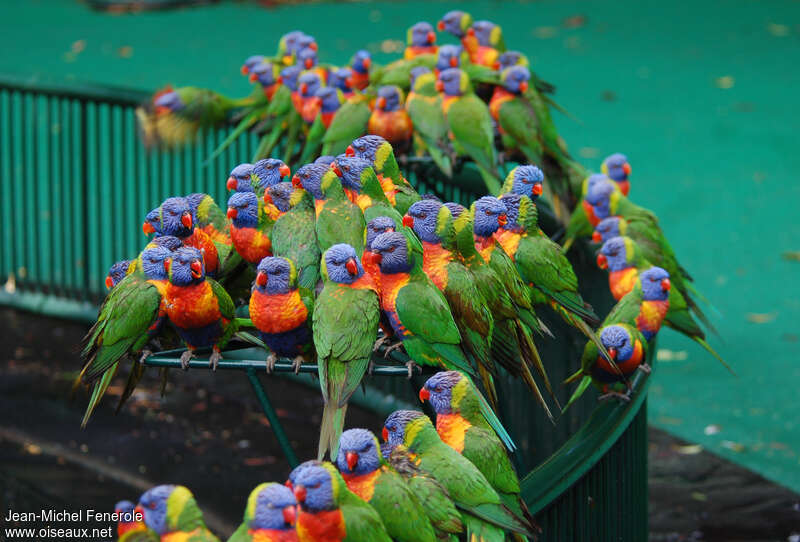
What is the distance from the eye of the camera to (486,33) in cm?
548

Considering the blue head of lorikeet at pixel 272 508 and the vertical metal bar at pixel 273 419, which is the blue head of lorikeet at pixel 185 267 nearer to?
the vertical metal bar at pixel 273 419

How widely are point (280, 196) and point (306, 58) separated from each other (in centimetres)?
229

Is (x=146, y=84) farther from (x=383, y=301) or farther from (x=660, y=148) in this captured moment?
(x=383, y=301)

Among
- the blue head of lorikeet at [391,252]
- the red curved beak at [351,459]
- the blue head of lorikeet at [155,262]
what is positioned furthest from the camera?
the blue head of lorikeet at [155,262]

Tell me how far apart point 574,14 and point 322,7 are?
2.64 m

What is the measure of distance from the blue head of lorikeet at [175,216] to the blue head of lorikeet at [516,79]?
2.04m

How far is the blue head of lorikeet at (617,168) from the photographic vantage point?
4777 mm

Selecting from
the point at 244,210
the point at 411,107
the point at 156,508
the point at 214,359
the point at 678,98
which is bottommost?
the point at 156,508

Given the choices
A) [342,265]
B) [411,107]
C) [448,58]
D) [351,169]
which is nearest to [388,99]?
[411,107]

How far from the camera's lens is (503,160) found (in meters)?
4.88

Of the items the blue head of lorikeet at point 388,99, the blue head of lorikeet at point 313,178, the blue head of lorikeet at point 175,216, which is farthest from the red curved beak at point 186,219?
the blue head of lorikeet at point 388,99

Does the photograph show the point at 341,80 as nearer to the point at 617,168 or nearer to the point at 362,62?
the point at 362,62

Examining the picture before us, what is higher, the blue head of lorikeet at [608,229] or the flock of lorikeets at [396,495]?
the blue head of lorikeet at [608,229]

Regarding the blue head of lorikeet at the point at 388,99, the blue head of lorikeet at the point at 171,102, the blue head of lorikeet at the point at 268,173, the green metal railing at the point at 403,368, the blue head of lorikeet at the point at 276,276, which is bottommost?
the green metal railing at the point at 403,368
